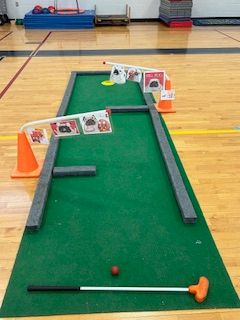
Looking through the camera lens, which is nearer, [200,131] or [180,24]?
[200,131]

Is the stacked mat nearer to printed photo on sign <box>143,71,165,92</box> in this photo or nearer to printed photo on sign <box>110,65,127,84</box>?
printed photo on sign <box>110,65,127,84</box>

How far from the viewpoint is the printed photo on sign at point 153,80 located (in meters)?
2.71

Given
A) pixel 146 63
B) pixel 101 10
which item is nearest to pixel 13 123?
pixel 146 63

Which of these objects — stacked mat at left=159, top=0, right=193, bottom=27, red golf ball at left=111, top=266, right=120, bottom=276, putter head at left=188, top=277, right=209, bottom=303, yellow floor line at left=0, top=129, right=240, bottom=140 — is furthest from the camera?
stacked mat at left=159, top=0, right=193, bottom=27

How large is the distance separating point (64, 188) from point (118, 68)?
1.83 m

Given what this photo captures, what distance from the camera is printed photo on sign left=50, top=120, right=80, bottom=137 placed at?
6.16 feet

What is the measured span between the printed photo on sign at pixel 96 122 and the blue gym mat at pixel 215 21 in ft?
25.9

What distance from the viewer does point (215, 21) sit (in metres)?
8.93

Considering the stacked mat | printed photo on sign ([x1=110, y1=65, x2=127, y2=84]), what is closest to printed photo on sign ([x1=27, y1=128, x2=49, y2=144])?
printed photo on sign ([x1=110, y1=65, x2=127, y2=84])

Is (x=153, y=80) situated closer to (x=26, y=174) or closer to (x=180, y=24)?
(x=26, y=174)

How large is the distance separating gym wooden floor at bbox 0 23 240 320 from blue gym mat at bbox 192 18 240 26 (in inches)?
71.0

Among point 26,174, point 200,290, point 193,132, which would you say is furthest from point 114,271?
point 193,132

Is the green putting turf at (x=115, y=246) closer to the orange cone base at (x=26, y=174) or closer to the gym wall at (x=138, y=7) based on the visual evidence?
the orange cone base at (x=26, y=174)

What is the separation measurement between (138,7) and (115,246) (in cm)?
893
